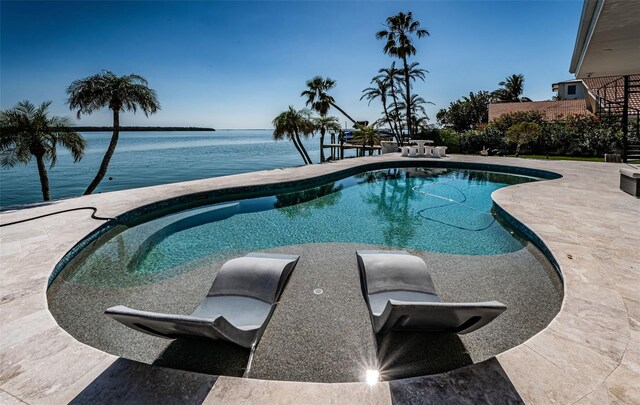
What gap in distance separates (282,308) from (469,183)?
11.1 m

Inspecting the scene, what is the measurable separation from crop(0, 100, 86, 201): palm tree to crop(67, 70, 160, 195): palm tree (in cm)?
201

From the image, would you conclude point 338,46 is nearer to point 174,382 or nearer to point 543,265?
point 543,265

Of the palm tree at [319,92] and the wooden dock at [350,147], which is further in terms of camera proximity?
the wooden dock at [350,147]

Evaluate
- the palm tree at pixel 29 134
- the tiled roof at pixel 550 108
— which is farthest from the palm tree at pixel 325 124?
the tiled roof at pixel 550 108

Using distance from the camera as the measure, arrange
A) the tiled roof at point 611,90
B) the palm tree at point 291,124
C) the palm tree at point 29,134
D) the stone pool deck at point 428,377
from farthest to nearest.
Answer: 1. the palm tree at point 291,124
2. the tiled roof at point 611,90
3. the palm tree at point 29,134
4. the stone pool deck at point 428,377

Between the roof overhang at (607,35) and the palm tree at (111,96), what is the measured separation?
14921 mm

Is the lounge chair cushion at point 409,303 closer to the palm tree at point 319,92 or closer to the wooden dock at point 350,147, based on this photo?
the wooden dock at point 350,147

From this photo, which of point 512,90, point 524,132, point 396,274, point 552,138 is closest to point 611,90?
point 552,138

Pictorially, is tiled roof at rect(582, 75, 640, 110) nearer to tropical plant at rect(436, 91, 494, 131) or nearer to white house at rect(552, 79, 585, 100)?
white house at rect(552, 79, 585, 100)

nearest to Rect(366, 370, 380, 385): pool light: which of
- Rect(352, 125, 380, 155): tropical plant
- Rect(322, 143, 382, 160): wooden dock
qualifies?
Rect(322, 143, 382, 160): wooden dock

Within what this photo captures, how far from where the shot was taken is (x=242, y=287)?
12.6ft

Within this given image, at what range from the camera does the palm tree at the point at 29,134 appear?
10.3 m

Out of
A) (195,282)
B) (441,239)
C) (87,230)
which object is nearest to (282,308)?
(195,282)

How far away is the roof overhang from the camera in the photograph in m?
4.08
